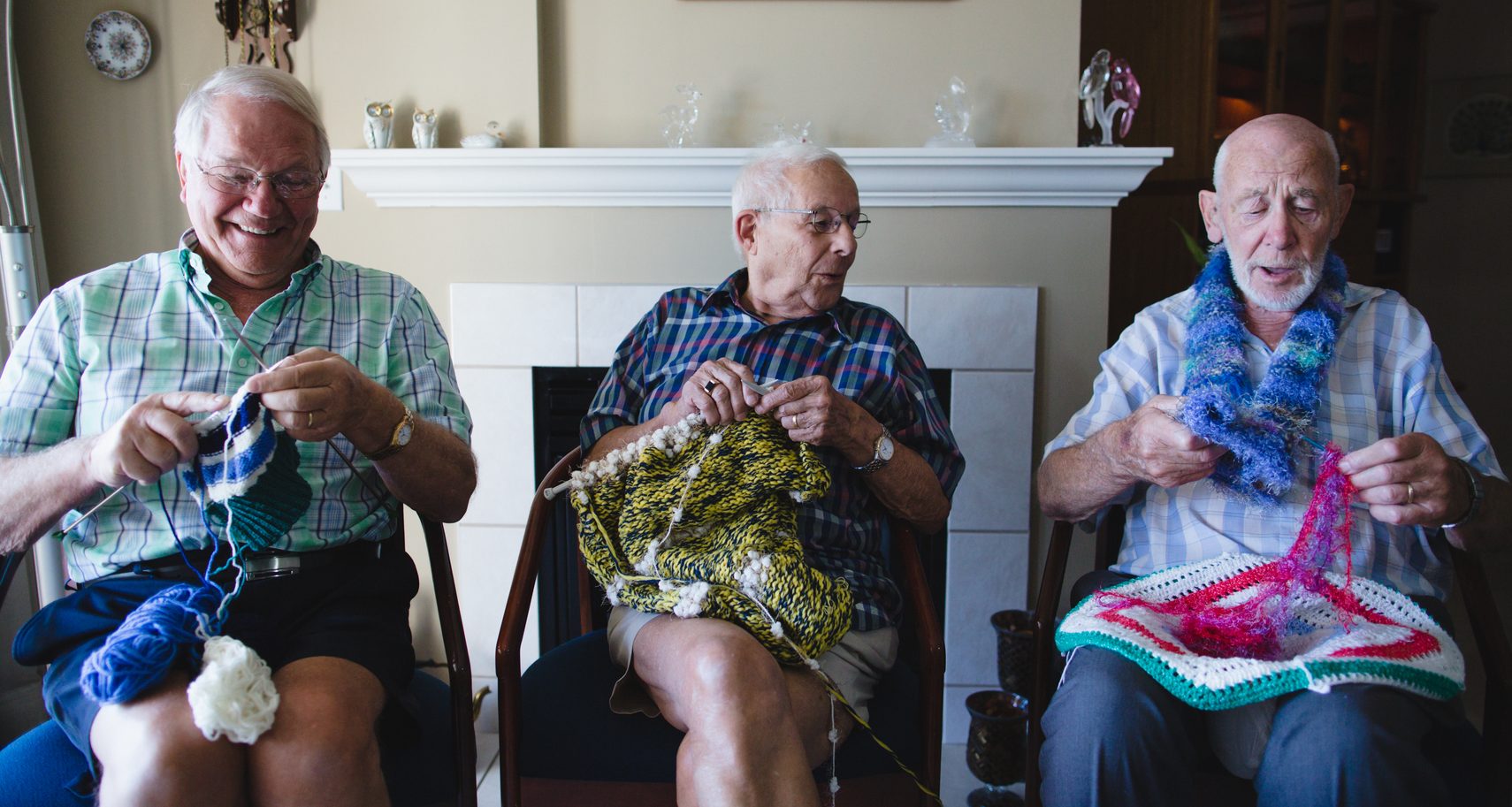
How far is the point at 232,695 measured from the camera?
1079 mm

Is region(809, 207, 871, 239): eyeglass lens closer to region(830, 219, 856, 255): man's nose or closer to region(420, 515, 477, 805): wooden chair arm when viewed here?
region(830, 219, 856, 255): man's nose

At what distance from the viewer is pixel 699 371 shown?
1.47 m

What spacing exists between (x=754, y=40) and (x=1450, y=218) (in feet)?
14.4

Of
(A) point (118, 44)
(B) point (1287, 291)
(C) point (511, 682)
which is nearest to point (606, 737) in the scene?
(C) point (511, 682)

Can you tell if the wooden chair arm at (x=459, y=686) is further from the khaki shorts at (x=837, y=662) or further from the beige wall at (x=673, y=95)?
the beige wall at (x=673, y=95)

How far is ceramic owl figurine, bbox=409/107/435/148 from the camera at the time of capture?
212 cm

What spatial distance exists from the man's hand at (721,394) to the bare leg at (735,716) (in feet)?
0.97

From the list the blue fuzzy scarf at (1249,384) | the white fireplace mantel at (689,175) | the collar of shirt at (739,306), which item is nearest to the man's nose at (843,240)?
the collar of shirt at (739,306)

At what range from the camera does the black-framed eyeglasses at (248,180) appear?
1344mm

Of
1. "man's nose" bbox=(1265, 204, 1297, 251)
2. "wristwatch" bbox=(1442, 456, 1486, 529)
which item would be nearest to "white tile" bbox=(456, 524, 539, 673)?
"man's nose" bbox=(1265, 204, 1297, 251)

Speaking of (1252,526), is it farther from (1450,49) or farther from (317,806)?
(1450,49)

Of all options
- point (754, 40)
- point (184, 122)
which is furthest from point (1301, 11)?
point (184, 122)

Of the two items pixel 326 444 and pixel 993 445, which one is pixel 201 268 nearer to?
pixel 326 444

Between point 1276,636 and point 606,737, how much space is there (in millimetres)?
926
